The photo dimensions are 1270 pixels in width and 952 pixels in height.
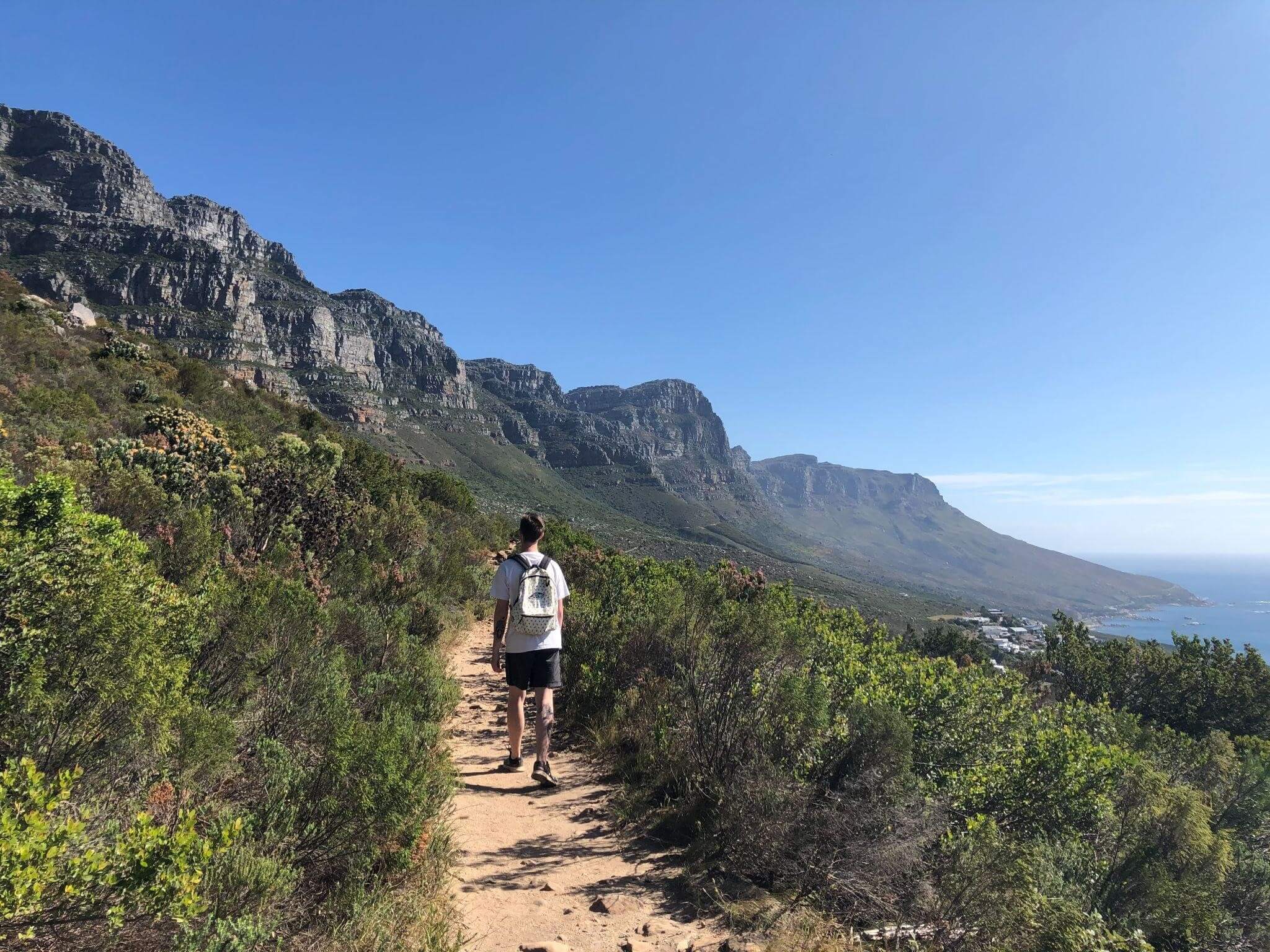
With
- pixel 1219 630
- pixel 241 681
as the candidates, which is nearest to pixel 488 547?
pixel 241 681

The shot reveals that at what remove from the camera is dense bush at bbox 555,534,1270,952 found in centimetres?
343

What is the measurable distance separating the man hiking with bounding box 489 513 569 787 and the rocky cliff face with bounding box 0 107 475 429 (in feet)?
341

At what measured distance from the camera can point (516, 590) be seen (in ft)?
15.9

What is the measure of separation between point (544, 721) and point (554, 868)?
4.22ft

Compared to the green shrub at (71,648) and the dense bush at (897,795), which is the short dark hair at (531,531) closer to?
the dense bush at (897,795)

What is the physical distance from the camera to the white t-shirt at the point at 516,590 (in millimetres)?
4797

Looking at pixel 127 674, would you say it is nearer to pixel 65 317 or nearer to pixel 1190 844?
pixel 1190 844

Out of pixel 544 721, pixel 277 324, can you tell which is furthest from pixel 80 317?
pixel 277 324

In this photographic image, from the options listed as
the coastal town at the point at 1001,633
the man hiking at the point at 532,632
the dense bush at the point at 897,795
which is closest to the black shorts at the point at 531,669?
the man hiking at the point at 532,632

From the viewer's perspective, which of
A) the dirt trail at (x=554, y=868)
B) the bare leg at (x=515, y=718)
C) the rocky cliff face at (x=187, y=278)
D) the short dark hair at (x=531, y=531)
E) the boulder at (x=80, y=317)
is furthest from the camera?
the rocky cliff face at (x=187, y=278)

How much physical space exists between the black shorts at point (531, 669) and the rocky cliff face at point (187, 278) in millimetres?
104227

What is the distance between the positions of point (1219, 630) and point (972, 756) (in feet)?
847

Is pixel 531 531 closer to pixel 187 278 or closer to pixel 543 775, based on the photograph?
pixel 543 775

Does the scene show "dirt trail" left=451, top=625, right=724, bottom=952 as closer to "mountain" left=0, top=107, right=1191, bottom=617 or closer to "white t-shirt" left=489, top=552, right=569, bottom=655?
"white t-shirt" left=489, top=552, right=569, bottom=655
